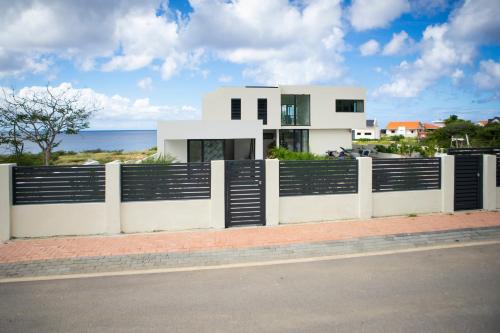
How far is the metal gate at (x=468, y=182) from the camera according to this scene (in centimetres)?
1063

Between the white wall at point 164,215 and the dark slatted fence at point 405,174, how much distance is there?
473 cm

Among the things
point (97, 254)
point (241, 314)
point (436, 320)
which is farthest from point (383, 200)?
point (97, 254)

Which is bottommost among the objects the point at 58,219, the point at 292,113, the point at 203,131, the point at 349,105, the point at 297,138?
the point at 58,219

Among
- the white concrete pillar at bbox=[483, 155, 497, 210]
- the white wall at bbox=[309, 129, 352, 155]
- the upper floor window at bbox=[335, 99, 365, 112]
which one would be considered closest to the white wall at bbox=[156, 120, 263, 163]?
the white concrete pillar at bbox=[483, 155, 497, 210]

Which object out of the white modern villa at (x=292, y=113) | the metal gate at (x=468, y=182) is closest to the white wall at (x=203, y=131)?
the white modern villa at (x=292, y=113)

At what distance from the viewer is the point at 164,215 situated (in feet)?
29.3

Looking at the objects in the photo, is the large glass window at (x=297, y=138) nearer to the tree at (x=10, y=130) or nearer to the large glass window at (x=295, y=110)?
the large glass window at (x=295, y=110)

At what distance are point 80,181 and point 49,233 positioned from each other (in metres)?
1.38

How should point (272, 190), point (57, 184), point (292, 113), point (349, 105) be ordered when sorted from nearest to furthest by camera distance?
1. point (57, 184)
2. point (272, 190)
3. point (292, 113)
4. point (349, 105)

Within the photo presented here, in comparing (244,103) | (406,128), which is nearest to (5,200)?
(244,103)

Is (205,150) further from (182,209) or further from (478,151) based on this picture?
(478,151)

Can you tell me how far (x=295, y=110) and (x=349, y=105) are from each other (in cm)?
524

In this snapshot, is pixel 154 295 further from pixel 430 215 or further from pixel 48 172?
pixel 430 215

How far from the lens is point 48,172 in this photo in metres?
8.46
